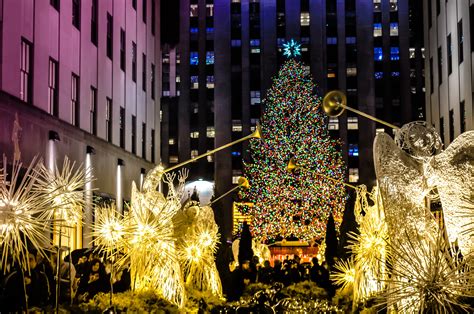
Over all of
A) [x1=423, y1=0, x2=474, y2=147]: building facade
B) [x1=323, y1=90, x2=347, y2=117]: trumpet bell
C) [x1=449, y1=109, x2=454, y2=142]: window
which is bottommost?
[x1=323, y1=90, x2=347, y2=117]: trumpet bell

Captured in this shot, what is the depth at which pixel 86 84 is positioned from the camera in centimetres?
2853

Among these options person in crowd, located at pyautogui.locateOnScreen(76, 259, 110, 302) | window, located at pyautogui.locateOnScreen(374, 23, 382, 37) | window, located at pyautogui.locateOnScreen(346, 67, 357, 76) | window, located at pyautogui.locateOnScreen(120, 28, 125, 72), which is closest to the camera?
person in crowd, located at pyautogui.locateOnScreen(76, 259, 110, 302)

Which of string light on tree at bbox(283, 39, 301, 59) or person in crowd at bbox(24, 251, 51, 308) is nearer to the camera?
person in crowd at bbox(24, 251, 51, 308)

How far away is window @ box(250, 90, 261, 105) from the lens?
6544cm

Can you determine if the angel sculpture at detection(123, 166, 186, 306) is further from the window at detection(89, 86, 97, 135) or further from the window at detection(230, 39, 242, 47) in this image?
the window at detection(230, 39, 242, 47)

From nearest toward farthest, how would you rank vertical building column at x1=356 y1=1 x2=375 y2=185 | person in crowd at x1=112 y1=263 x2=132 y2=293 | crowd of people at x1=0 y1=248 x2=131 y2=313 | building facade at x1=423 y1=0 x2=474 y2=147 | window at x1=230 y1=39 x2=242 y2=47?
crowd of people at x1=0 y1=248 x2=131 y2=313
person in crowd at x1=112 y1=263 x2=132 y2=293
building facade at x1=423 y1=0 x2=474 y2=147
vertical building column at x1=356 y1=1 x2=375 y2=185
window at x1=230 y1=39 x2=242 y2=47

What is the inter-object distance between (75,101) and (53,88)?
2.84 metres

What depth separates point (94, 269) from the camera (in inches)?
518

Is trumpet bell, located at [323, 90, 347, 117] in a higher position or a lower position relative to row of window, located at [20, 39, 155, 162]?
lower

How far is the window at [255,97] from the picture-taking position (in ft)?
215

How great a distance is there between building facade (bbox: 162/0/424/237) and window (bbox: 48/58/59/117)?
38451mm

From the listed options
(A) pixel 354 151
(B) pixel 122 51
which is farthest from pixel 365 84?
(B) pixel 122 51

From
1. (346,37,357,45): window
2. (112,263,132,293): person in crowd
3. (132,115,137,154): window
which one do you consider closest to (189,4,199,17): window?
(346,37,357,45): window

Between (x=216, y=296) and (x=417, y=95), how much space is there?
5775cm
